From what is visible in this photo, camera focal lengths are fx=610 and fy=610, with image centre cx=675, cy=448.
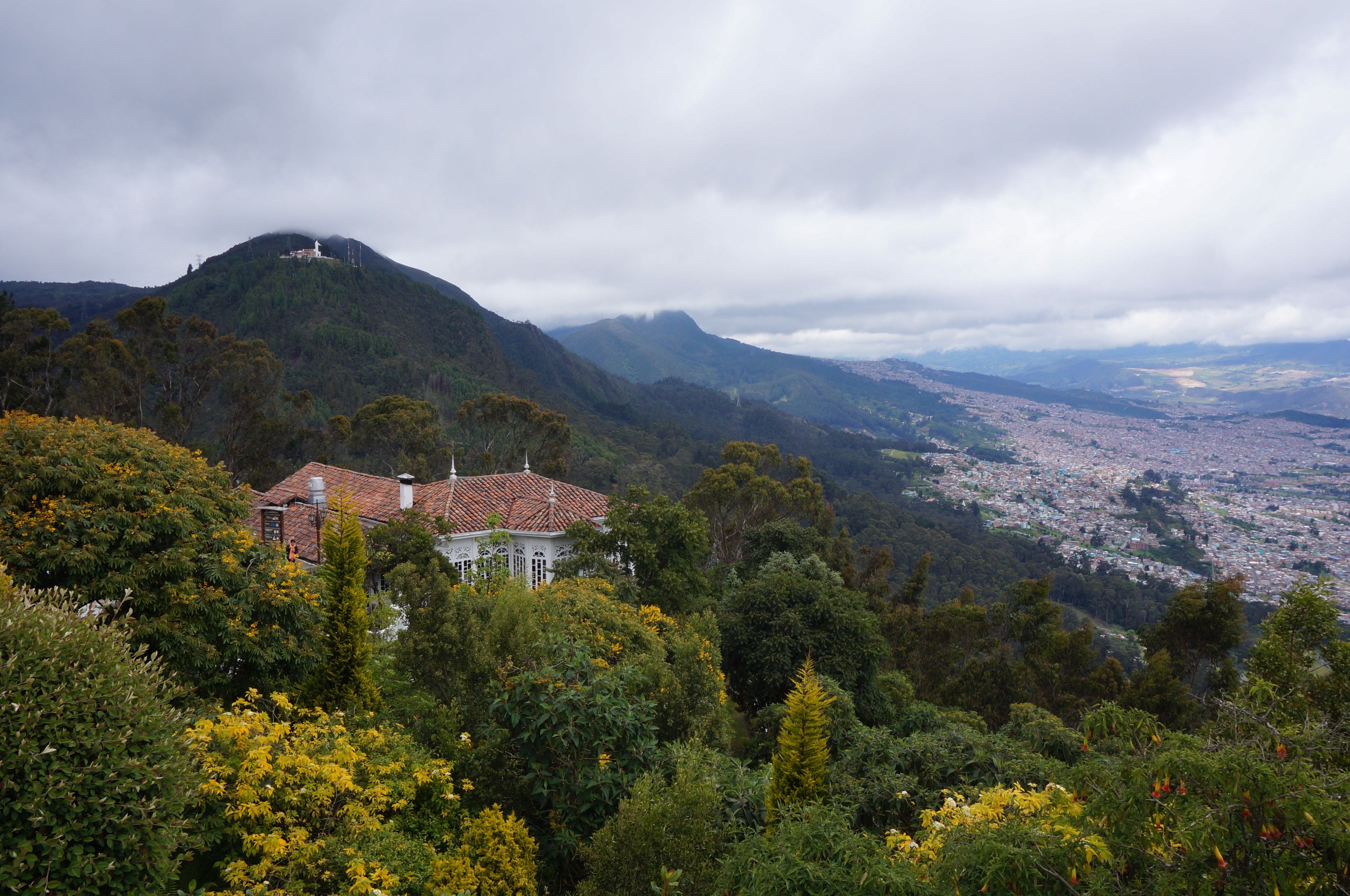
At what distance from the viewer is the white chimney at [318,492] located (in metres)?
19.6

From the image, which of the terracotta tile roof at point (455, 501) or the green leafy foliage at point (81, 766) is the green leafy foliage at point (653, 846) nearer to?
the green leafy foliage at point (81, 766)

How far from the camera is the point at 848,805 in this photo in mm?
8773

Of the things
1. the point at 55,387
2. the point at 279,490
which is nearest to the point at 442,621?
the point at 279,490

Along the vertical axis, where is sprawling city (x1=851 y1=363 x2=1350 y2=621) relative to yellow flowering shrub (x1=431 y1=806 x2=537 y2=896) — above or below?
below

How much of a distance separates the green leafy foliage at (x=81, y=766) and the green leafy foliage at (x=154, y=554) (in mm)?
2593

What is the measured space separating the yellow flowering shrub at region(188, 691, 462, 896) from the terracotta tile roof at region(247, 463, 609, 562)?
12.9 metres

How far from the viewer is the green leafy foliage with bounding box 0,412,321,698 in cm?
682

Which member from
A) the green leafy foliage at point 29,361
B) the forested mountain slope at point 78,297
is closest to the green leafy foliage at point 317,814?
the green leafy foliage at point 29,361

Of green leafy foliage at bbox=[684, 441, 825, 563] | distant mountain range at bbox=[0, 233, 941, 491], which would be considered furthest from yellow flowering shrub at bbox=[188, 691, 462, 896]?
distant mountain range at bbox=[0, 233, 941, 491]

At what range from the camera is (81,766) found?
4008 millimetres

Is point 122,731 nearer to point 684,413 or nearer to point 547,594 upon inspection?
point 547,594

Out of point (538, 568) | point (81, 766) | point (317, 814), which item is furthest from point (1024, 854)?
point (538, 568)

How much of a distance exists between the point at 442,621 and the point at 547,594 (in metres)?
3.17

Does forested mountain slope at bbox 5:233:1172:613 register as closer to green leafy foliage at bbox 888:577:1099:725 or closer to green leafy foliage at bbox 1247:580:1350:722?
green leafy foliage at bbox 888:577:1099:725
